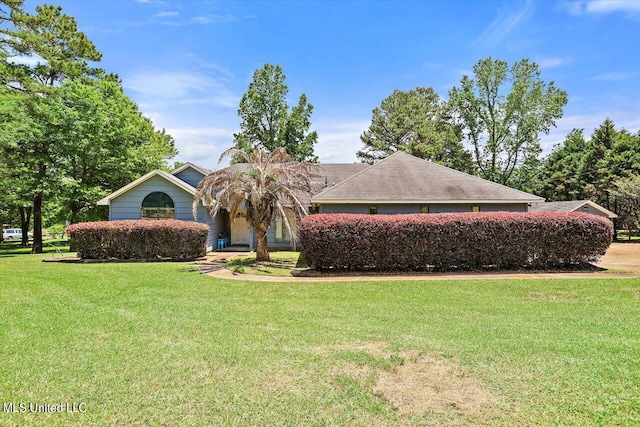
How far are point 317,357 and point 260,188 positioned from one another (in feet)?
34.4

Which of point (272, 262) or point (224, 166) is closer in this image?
point (272, 262)

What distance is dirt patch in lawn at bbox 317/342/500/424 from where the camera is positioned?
346 cm

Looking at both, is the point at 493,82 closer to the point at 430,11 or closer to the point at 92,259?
the point at 430,11

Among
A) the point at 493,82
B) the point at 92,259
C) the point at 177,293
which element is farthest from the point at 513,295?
the point at 493,82

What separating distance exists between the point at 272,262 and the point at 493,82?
106 ft

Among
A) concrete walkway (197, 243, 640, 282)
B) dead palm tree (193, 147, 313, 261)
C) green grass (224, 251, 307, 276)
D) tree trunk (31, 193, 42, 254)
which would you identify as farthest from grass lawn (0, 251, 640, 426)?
tree trunk (31, 193, 42, 254)

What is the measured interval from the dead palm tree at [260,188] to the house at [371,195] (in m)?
1.26

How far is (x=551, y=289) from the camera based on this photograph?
9.54 m

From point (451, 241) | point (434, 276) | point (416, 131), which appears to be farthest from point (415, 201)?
point (416, 131)

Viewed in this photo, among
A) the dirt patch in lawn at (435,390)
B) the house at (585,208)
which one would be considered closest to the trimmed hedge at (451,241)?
the dirt patch in lawn at (435,390)

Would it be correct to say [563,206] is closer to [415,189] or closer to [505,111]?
[505,111]

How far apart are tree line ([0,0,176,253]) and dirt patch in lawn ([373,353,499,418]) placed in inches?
874

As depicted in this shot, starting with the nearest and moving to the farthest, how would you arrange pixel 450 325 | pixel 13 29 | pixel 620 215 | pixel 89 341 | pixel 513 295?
pixel 89 341 < pixel 450 325 < pixel 513 295 < pixel 13 29 < pixel 620 215

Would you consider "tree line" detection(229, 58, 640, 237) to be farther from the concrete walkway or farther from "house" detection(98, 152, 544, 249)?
the concrete walkway
